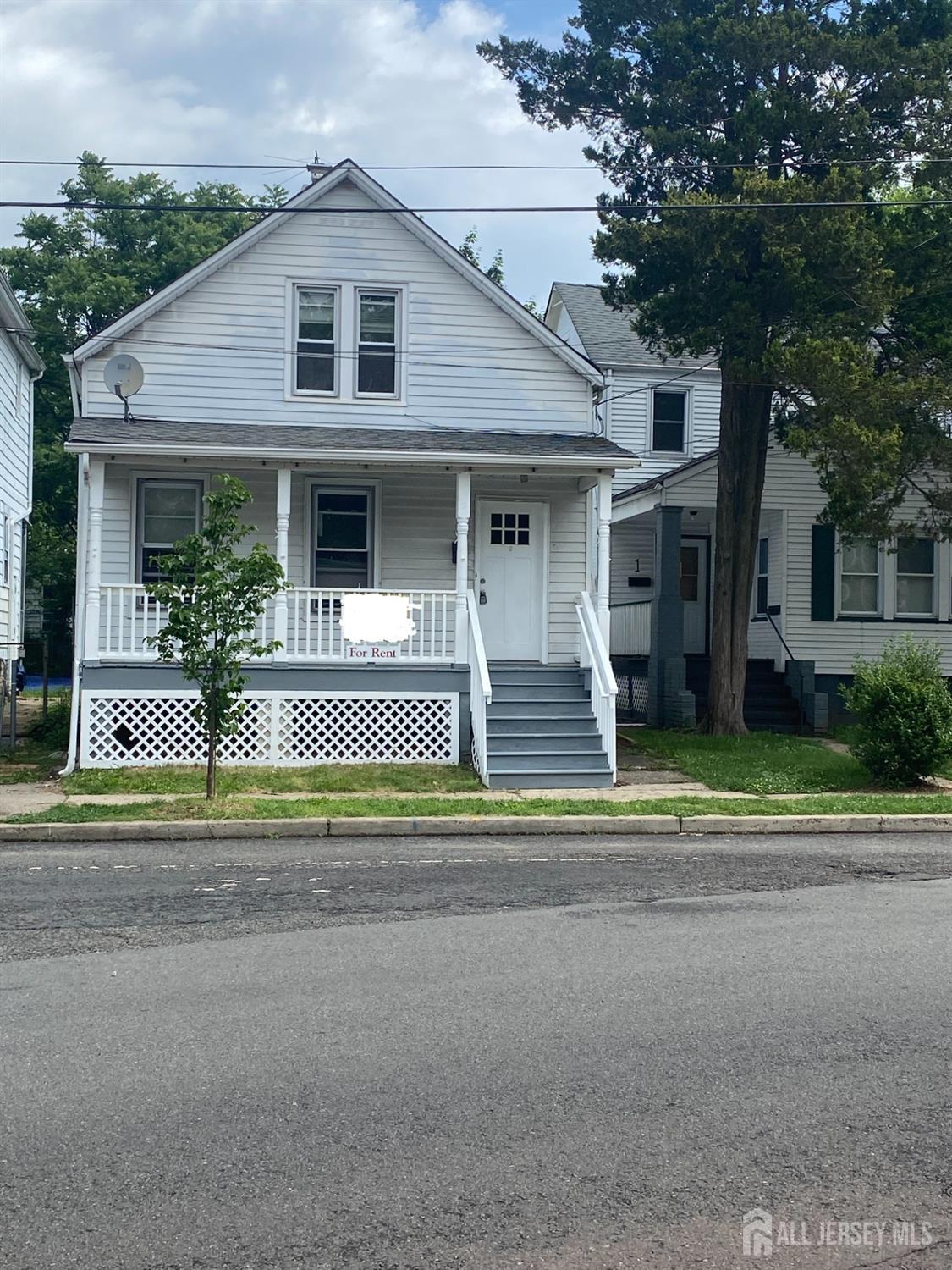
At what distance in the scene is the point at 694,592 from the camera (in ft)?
82.7

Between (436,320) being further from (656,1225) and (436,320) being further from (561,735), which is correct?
(656,1225)

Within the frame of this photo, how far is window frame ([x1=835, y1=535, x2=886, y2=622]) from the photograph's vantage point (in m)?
22.5

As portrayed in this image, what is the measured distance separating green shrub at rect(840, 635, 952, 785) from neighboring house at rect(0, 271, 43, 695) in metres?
13.8

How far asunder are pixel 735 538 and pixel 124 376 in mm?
9649

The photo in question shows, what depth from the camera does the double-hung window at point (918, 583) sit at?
22.7m

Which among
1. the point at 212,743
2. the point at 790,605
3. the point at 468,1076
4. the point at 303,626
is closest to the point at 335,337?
the point at 303,626

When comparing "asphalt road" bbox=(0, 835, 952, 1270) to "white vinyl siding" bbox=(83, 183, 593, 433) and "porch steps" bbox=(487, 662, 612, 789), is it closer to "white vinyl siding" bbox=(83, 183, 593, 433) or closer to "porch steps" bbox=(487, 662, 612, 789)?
"porch steps" bbox=(487, 662, 612, 789)

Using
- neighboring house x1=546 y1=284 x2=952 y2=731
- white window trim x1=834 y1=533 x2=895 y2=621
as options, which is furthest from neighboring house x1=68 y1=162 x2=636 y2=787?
white window trim x1=834 y1=533 x2=895 y2=621

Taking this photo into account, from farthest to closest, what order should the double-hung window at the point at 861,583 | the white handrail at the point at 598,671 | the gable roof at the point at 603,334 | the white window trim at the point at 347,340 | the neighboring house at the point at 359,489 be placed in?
the gable roof at the point at 603,334 → the double-hung window at the point at 861,583 → the white window trim at the point at 347,340 → the neighboring house at the point at 359,489 → the white handrail at the point at 598,671

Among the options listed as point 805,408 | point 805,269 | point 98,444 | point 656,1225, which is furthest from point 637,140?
point 656,1225

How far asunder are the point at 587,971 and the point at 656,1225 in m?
2.88

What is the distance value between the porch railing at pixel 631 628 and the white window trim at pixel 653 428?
15.5 ft

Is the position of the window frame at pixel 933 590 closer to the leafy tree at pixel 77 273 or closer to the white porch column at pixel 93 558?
the white porch column at pixel 93 558

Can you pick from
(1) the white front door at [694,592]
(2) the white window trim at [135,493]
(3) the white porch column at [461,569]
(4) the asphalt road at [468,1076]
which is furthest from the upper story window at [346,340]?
(4) the asphalt road at [468,1076]
